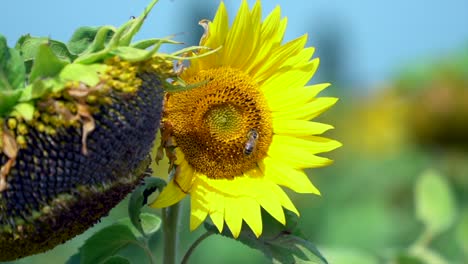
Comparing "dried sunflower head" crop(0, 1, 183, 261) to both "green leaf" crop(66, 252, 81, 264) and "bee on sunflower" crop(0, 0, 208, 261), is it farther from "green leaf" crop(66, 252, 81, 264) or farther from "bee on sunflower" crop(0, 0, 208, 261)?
"green leaf" crop(66, 252, 81, 264)

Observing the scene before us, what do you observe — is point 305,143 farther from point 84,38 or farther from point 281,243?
point 84,38

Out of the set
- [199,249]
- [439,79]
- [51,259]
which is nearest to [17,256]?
[51,259]

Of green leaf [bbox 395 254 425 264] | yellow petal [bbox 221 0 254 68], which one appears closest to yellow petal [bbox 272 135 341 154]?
yellow petal [bbox 221 0 254 68]

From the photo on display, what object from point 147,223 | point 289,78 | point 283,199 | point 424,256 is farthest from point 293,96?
point 424,256

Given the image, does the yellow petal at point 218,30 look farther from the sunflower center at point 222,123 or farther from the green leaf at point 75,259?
the green leaf at point 75,259

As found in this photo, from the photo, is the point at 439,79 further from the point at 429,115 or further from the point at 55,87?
the point at 55,87

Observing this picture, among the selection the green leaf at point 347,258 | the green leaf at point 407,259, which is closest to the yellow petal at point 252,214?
the green leaf at point 347,258
